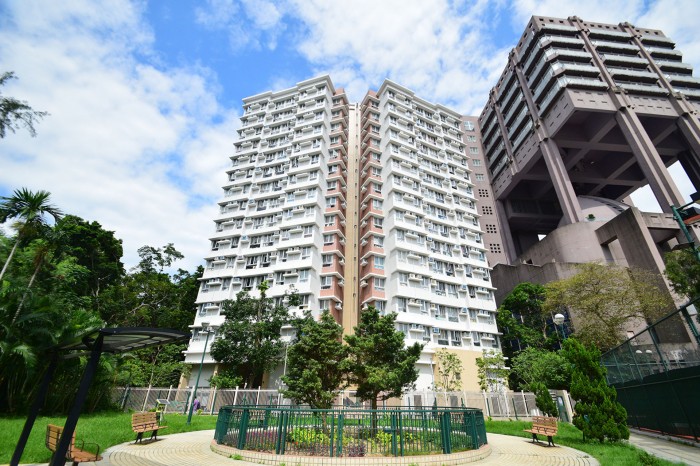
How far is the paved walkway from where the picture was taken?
923 cm

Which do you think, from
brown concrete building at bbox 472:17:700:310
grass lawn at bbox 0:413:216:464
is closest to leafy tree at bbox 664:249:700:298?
brown concrete building at bbox 472:17:700:310

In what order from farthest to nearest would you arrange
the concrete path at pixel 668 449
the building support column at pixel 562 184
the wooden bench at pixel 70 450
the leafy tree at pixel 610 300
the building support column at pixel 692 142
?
the building support column at pixel 562 184, the building support column at pixel 692 142, the leafy tree at pixel 610 300, the concrete path at pixel 668 449, the wooden bench at pixel 70 450

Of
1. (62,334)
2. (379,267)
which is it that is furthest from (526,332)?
(62,334)

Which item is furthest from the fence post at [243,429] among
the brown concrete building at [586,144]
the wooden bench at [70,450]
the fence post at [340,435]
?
the brown concrete building at [586,144]

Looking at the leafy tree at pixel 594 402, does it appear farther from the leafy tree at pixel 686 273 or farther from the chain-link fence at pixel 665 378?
the leafy tree at pixel 686 273

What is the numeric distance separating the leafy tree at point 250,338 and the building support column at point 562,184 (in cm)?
4254

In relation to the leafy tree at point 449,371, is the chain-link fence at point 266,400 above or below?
below

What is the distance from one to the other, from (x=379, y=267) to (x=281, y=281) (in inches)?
443

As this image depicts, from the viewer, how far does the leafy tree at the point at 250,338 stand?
29516 millimetres

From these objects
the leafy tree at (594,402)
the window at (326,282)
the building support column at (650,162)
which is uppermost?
the building support column at (650,162)

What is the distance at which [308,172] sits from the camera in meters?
44.5

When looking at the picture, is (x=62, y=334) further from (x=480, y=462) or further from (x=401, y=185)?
(x=401, y=185)

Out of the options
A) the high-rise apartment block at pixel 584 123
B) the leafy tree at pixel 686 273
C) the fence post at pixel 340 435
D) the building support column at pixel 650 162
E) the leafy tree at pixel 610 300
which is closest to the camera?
the fence post at pixel 340 435

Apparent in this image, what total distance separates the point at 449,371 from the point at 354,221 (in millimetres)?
21364
